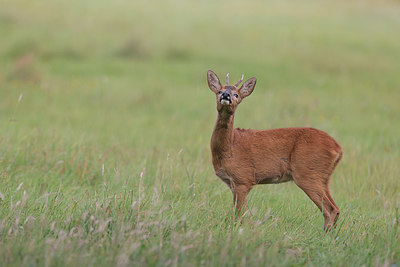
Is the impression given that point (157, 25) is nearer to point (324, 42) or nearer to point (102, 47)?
point (102, 47)

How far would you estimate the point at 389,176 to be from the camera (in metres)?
7.06

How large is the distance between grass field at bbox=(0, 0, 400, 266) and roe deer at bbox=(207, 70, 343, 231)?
0.83ft

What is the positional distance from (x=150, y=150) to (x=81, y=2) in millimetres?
17625

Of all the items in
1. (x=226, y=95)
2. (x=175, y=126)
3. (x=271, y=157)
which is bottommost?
(x=175, y=126)

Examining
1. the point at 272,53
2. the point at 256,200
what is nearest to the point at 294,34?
the point at 272,53

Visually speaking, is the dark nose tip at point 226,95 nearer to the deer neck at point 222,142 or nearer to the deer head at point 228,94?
the deer head at point 228,94

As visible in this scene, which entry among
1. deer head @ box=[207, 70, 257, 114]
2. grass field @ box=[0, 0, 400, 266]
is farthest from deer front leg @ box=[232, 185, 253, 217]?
deer head @ box=[207, 70, 257, 114]

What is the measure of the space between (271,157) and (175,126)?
4.82 metres

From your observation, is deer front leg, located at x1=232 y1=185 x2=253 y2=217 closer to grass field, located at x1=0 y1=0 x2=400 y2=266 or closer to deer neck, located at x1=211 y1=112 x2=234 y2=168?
grass field, located at x1=0 y1=0 x2=400 y2=266

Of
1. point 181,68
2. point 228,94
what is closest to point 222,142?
point 228,94

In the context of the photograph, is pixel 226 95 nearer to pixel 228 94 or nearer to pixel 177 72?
pixel 228 94

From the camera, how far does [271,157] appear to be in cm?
559

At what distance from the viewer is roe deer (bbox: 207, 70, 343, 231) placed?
17.9 ft

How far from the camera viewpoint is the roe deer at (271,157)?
5.44m
